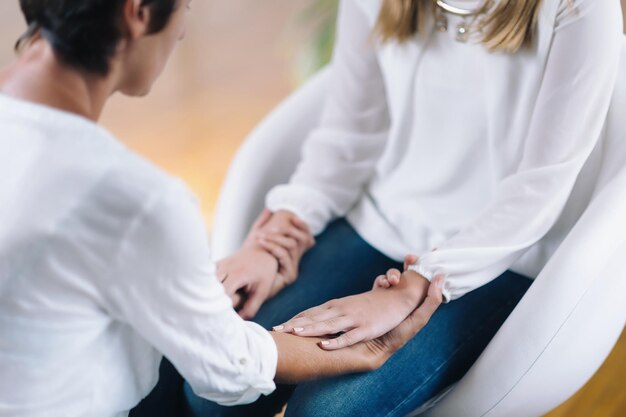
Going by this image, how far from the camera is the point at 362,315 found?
40.2 inches

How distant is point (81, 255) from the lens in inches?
29.1

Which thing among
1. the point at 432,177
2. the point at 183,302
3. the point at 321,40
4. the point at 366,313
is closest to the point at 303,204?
the point at 432,177

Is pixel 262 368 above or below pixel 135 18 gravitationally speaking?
below

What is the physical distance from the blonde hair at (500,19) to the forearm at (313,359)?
438 millimetres

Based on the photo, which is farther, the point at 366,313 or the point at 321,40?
the point at 321,40

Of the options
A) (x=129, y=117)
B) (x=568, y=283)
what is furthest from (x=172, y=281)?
(x=129, y=117)

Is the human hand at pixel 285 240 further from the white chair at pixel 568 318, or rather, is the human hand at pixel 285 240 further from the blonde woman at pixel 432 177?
the white chair at pixel 568 318

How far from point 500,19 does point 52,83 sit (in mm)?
591

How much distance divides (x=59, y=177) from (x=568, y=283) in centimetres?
62

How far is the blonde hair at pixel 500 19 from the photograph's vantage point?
106 cm

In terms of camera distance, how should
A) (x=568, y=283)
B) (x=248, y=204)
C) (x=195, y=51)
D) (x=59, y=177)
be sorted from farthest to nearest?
(x=195, y=51) → (x=248, y=204) → (x=568, y=283) → (x=59, y=177)

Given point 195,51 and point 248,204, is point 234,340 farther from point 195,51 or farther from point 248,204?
point 195,51

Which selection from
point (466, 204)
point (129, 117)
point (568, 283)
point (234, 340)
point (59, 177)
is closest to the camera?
point (59, 177)

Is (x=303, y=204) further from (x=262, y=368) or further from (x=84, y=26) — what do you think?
(x=84, y=26)
